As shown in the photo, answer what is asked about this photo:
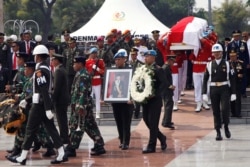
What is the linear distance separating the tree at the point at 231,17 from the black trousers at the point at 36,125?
59.9 m

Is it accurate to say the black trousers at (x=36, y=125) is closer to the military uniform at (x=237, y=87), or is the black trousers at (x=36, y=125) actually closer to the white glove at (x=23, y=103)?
the white glove at (x=23, y=103)

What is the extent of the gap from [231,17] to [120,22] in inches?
1667

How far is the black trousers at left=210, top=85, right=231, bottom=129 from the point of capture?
52.2ft

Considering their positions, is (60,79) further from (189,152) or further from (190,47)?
(190,47)

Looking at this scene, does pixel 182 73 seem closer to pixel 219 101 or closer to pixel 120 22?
pixel 219 101

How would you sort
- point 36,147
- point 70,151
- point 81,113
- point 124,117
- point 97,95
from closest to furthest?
1. point 81,113
2. point 70,151
3. point 124,117
4. point 36,147
5. point 97,95

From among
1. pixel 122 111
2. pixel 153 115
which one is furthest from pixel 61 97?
pixel 153 115

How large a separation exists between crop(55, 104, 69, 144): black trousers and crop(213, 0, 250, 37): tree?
193 ft

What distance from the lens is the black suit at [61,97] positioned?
45.1 ft

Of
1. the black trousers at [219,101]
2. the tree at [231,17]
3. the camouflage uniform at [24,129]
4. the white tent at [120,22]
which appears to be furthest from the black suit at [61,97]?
the tree at [231,17]

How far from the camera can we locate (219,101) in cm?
1608

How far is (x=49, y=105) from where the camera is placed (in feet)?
42.0

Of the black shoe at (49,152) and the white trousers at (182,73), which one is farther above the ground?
the white trousers at (182,73)

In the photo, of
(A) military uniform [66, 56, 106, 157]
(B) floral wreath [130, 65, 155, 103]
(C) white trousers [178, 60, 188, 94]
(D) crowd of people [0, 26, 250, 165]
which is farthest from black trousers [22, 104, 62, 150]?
(C) white trousers [178, 60, 188, 94]
